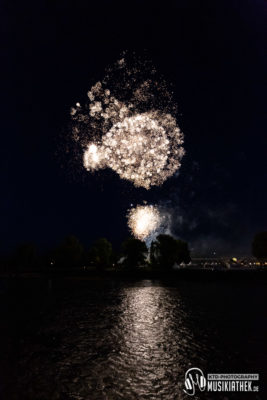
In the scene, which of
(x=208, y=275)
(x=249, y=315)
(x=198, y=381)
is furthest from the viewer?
(x=208, y=275)

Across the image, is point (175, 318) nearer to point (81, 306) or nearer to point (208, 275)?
point (81, 306)

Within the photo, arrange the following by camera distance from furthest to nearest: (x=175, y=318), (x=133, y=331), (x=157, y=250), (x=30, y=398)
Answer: (x=157, y=250)
(x=175, y=318)
(x=133, y=331)
(x=30, y=398)

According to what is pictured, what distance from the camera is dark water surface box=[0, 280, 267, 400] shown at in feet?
33.2

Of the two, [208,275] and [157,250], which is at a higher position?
[157,250]

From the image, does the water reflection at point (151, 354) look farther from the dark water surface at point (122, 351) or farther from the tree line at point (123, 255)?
the tree line at point (123, 255)

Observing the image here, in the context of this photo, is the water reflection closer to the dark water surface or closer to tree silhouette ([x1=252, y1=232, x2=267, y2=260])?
the dark water surface

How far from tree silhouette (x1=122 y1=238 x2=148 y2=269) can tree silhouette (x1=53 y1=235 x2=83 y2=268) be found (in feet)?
88.6

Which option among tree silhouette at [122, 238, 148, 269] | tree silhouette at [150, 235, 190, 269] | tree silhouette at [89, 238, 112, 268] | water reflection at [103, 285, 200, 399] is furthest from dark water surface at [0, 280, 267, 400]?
tree silhouette at [89, 238, 112, 268]

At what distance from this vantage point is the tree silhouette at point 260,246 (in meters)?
104

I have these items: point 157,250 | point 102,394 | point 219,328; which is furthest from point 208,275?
point 102,394

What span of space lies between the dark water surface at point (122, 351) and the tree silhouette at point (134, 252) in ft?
286

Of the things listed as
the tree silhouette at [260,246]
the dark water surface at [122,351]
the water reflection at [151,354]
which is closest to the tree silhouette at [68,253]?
the tree silhouette at [260,246]

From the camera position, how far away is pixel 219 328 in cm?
1955

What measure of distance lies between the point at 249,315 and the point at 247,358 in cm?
1223
